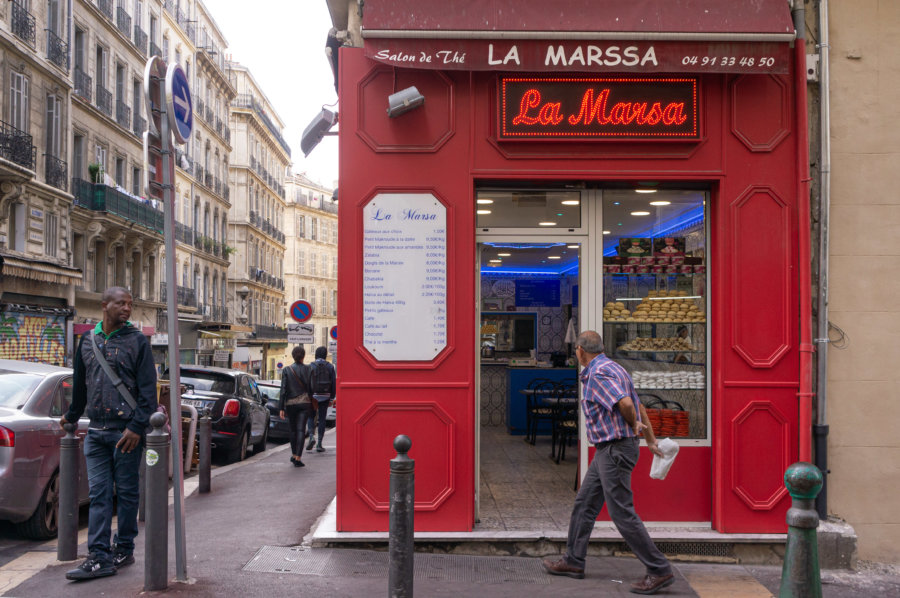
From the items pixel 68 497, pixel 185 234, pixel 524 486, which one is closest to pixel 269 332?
pixel 185 234

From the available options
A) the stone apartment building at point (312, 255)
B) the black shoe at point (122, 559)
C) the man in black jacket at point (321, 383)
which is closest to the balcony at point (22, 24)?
the man in black jacket at point (321, 383)

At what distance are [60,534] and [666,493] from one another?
181 inches

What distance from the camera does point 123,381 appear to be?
244 inches

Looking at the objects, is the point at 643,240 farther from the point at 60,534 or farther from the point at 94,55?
the point at 94,55

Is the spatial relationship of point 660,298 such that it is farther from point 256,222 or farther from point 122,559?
point 256,222

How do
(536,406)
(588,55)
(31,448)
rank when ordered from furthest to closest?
(536,406)
(31,448)
(588,55)

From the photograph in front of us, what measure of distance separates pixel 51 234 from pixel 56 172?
194 centimetres

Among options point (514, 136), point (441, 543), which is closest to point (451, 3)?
point (514, 136)

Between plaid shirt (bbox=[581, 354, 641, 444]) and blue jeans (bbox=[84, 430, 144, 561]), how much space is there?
3108mm

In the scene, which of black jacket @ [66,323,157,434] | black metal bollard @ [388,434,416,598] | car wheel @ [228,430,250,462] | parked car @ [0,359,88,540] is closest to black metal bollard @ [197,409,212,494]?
parked car @ [0,359,88,540]

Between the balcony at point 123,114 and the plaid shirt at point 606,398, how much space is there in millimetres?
32064

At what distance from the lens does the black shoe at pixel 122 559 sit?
6.24 meters

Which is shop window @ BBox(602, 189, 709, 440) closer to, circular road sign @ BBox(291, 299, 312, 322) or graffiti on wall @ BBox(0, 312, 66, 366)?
circular road sign @ BBox(291, 299, 312, 322)

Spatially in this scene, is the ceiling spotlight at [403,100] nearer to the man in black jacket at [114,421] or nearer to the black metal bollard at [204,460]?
the man in black jacket at [114,421]
